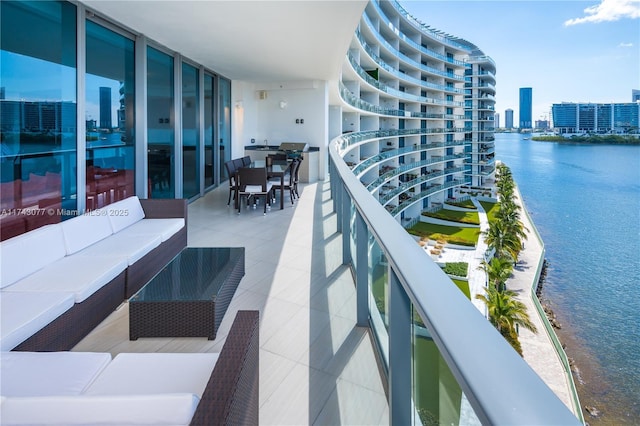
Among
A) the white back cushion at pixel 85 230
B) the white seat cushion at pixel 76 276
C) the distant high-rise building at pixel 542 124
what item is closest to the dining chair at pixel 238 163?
the white back cushion at pixel 85 230

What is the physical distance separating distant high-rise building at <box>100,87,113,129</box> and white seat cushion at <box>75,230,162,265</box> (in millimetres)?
2303

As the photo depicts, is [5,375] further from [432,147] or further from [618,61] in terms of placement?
[618,61]

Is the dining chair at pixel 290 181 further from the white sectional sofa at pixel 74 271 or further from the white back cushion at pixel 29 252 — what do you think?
the white back cushion at pixel 29 252

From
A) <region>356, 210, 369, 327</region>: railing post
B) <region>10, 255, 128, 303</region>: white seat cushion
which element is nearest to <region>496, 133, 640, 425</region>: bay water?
<region>356, 210, 369, 327</region>: railing post

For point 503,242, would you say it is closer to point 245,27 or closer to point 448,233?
point 448,233

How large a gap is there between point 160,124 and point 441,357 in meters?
7.58

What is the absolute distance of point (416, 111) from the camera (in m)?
36.8

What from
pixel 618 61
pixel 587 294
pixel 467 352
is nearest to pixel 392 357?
pixel 467 352

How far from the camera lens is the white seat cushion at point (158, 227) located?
Answer: 428 cm

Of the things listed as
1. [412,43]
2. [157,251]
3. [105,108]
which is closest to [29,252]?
[157,251]

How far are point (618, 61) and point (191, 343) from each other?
106m

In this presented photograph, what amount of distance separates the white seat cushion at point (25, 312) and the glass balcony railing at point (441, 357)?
2038mm

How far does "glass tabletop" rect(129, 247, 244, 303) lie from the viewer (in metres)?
2.89

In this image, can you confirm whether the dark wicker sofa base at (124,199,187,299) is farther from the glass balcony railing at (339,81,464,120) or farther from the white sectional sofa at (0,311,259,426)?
the glass balcony railing at (339,81,464,120)
